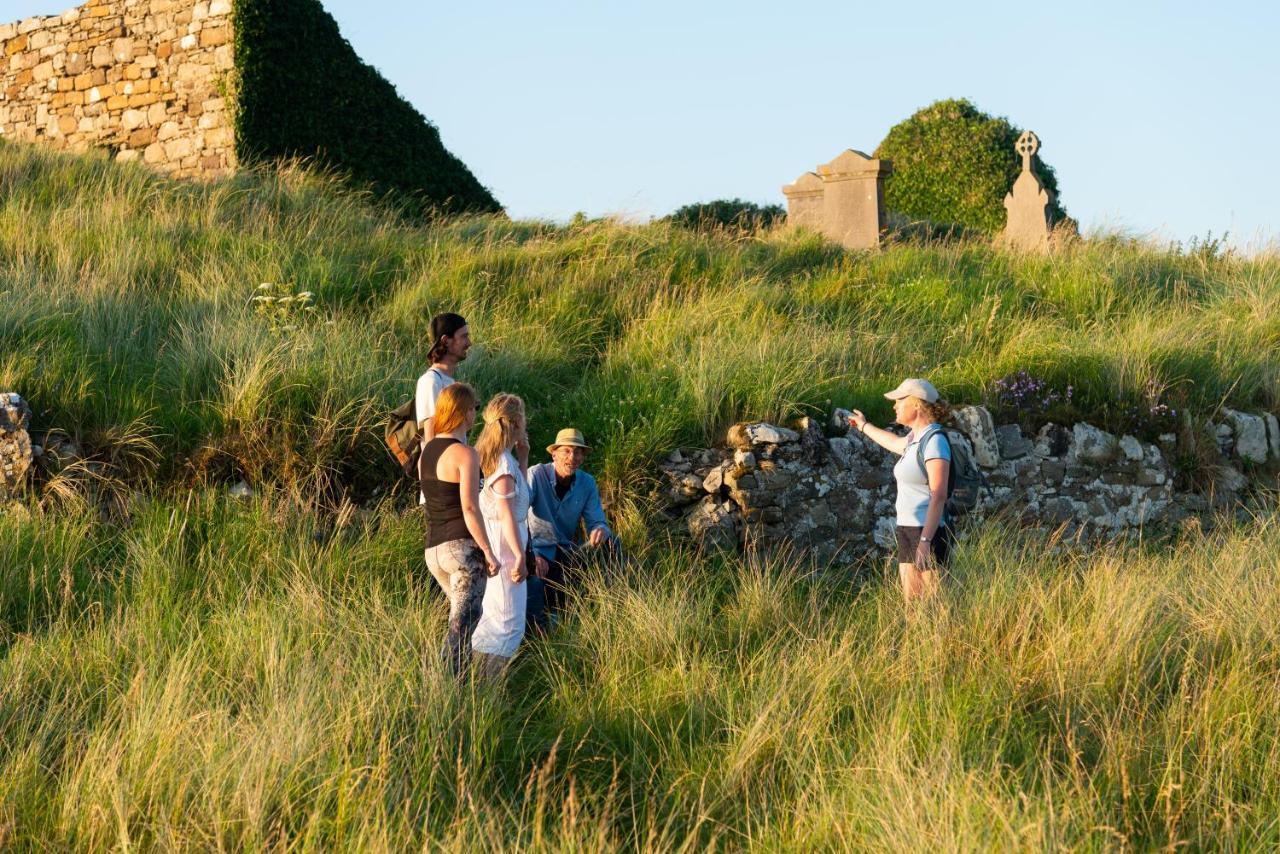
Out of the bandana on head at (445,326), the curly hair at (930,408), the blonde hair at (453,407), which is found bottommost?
the curly hair at (930,408)

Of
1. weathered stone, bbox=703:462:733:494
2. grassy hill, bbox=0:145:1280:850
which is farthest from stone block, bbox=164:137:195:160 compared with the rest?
weathered stone, bbox=703:462:733:494

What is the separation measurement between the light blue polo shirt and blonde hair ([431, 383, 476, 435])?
216 centimetres

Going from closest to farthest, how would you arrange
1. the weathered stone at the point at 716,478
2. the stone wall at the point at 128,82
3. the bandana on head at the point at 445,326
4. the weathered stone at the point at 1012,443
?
the bandana on head at the point at 445,326, the weathered stone at the point at 716,478, the weathered stone at the point at 1012,443, the stone wall at the point at 128,82

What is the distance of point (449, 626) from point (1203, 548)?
15.1 ft

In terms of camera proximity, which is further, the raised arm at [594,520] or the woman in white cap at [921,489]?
the raised arm at [594,520]

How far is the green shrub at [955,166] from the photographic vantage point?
22.2m

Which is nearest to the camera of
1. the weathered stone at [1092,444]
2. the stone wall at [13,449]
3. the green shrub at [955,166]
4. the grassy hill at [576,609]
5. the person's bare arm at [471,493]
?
the grassy hill at [576,609]

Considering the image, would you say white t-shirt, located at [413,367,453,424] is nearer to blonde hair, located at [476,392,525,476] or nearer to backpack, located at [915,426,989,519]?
blonde hair, located at [476,392,525,476]

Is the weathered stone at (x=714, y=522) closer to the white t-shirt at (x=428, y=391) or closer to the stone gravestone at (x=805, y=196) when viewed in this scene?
the white t-shirt at (x=428, y=391)

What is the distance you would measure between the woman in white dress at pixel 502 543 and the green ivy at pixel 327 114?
9.61 meters

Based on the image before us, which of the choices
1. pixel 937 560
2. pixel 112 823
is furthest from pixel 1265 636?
pixel 112 823

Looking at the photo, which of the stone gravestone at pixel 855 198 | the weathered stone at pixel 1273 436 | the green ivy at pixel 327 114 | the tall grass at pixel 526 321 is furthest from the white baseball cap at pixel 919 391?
the green ivy at pixel 327 114

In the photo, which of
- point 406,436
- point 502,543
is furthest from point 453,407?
point 406,436

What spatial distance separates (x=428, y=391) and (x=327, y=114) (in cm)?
990
